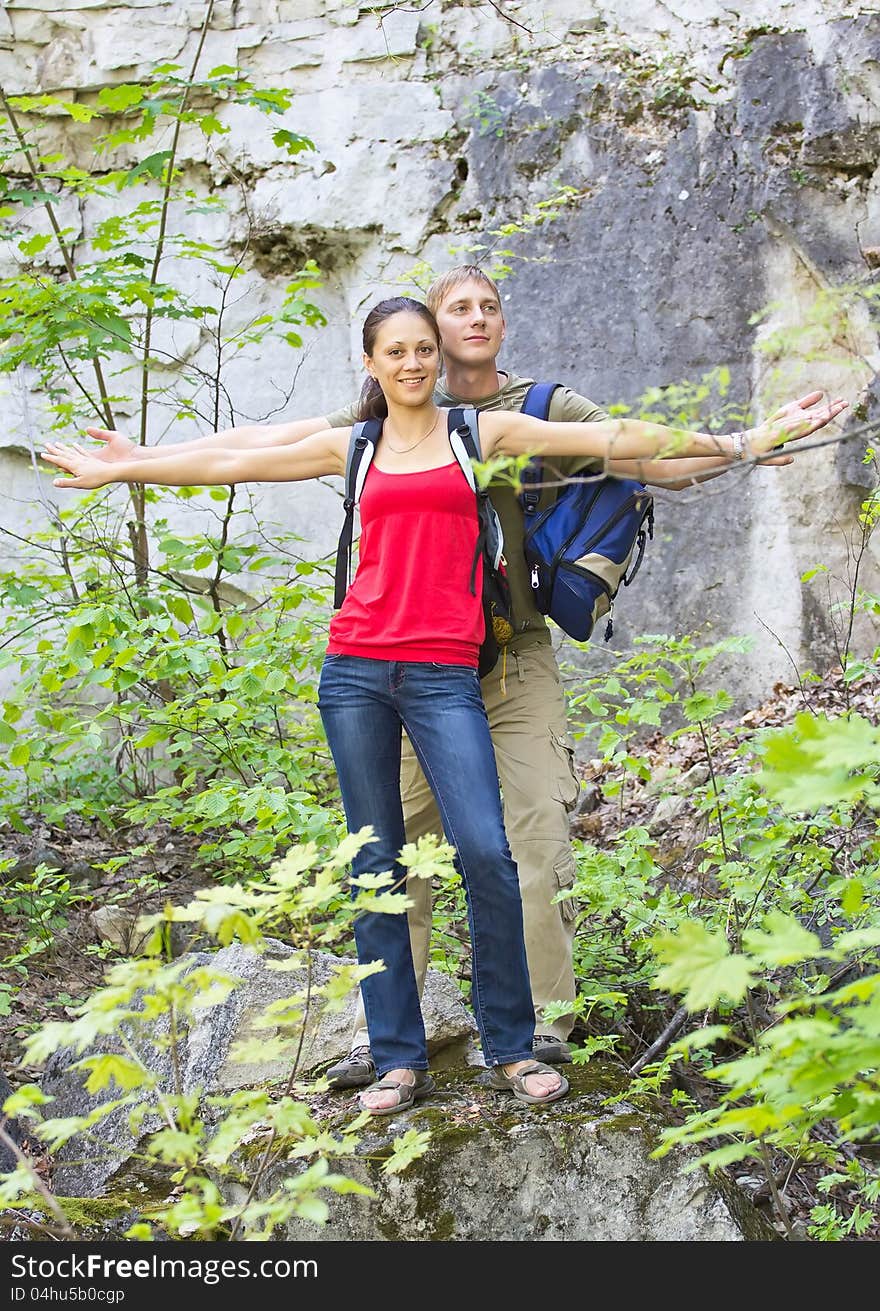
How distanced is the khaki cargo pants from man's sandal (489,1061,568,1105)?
215mm

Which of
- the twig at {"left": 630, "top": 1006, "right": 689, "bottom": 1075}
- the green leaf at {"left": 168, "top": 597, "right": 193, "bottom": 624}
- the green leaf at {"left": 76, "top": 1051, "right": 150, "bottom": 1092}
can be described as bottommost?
the twig at {"left": 630, "top": 1006, "right": 689, "bottom": 1075}

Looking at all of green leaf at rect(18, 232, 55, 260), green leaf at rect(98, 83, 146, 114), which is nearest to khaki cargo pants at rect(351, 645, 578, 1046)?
green leaf at rect(98, 83, 146, 114)

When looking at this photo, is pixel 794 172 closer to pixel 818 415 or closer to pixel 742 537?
pixel 742 537

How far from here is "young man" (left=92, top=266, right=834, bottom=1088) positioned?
3285 mm

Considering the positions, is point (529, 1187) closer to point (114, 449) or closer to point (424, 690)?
point (424, 690)

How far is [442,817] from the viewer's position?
2965mm

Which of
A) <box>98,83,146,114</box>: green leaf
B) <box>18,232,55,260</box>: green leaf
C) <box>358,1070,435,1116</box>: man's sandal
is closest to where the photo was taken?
<box>358,1070,435,1116</box>: man's sandal

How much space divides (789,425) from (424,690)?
1.13 m

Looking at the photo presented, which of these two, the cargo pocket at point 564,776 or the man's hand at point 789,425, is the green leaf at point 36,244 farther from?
the man's hand at point 789,425

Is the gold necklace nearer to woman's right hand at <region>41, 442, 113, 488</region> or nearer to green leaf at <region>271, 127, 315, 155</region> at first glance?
woman's right hand at <region>41, 442, 113, 488</region>

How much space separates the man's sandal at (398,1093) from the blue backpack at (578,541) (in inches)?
50.2

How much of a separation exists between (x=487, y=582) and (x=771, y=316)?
16.7ft

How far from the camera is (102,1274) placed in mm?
2494

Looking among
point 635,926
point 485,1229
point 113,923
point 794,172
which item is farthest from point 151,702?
point 794,172
